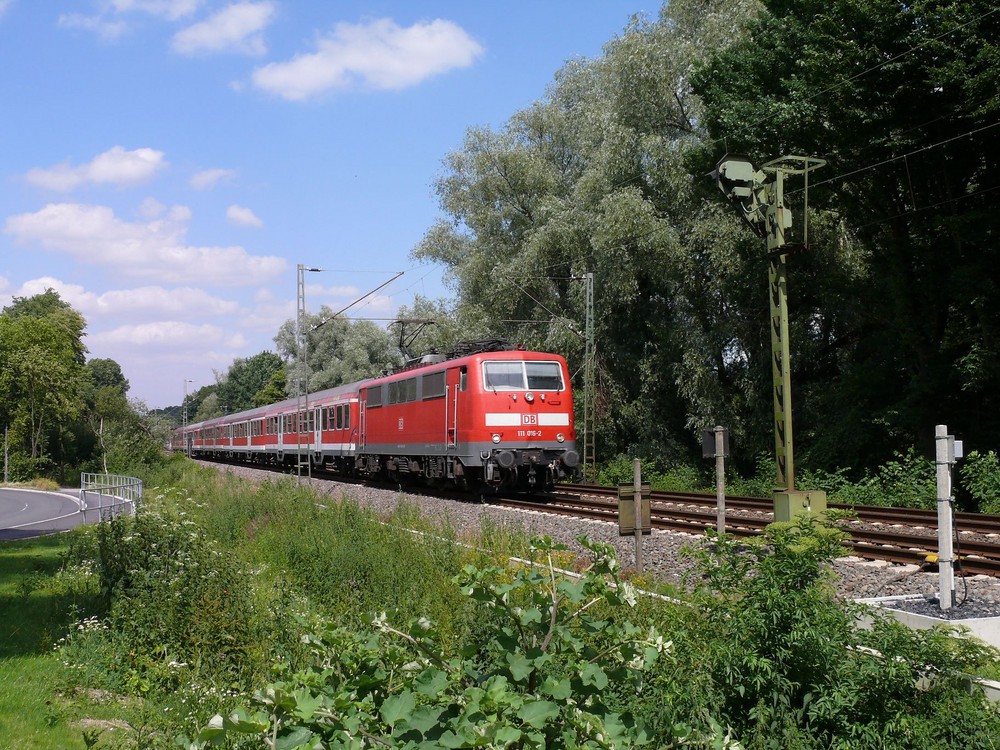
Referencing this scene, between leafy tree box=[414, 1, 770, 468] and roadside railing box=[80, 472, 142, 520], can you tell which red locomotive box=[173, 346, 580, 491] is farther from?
roadside railing box=[80, 472, 142, 520]

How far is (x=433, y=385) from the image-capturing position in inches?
946

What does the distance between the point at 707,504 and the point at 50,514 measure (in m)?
20.7

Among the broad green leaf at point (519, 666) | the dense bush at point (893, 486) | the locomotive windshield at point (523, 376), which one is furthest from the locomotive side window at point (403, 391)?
the broad green leaf at point (519, 666)

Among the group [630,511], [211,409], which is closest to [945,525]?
[630,511]

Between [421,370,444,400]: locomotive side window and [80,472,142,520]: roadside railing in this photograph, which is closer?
[80,472,142,520]: roadside railing

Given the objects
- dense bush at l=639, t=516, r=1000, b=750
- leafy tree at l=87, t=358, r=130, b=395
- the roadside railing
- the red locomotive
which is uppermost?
leafy tree at l=87, t=358, r=130, b=395

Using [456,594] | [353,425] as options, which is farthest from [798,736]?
[353,425]

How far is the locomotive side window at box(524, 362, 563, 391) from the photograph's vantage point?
73.0ft

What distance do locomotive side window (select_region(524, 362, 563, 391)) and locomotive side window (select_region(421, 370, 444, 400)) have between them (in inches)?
94.3

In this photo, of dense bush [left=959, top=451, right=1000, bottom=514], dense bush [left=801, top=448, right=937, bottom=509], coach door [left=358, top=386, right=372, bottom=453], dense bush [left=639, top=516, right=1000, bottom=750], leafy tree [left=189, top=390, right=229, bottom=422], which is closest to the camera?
dense bush [left=639, top=516, right=1000, bottom=750]

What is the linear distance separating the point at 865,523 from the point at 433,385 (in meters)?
11.4

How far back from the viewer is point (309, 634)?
391 cm

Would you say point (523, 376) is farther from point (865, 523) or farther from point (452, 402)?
point (865, 523)

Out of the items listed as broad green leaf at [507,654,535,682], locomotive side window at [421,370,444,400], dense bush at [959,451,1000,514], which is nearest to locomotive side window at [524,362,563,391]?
locomotive side window at [421,370,444,400]
